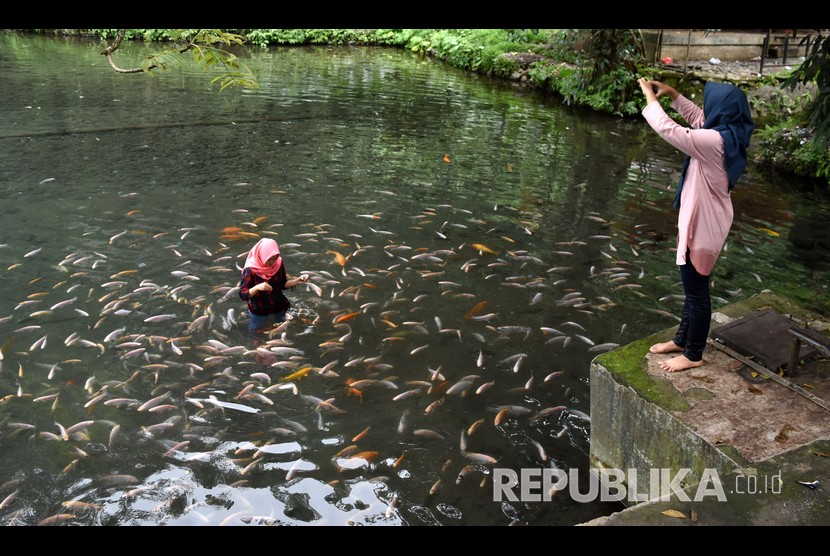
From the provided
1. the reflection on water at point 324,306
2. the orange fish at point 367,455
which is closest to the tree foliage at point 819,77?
the reflection on water at point 324,306

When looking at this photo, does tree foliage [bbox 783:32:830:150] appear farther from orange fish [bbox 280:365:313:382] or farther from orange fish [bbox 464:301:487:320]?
orange fish [bbox 280:365:313:382]

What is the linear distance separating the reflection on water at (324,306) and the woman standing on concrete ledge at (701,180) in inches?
62.4

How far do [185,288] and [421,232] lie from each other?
12.3 ft

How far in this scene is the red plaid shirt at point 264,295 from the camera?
696 centimetres

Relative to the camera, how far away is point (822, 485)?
12.6ft

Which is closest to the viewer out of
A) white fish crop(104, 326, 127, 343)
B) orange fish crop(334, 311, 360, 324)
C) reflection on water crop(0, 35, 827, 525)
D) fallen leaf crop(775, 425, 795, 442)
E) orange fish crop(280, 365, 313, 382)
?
fallen leaf crop(775, 425, 795, 442)

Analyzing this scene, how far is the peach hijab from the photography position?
684 cm

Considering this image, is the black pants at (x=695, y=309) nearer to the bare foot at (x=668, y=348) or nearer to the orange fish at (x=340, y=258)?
the bare foot at (x=668, y=348)

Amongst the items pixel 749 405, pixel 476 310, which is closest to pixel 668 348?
pixel 749 405

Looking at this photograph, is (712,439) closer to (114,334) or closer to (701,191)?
(701,191)

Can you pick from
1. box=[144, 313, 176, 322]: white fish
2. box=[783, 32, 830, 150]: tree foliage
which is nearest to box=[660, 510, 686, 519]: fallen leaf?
box=[783, 32, 830, 150]: tree foliage

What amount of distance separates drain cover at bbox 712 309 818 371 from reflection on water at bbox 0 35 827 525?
160 centimetres
